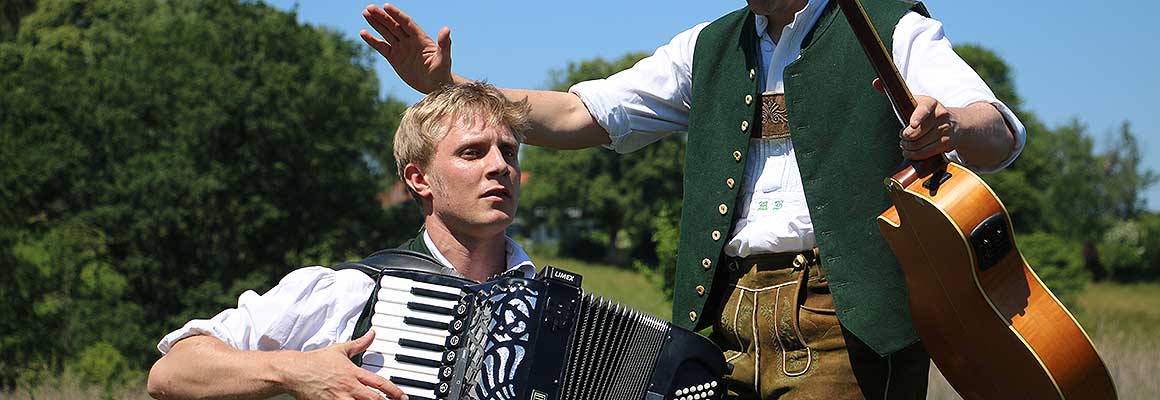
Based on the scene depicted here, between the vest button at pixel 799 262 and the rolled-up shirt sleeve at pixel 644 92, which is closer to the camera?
the vest button at pixel 799 262

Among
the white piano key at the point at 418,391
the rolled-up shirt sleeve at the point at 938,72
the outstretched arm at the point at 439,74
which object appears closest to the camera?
the white piano key at the point at 418,391

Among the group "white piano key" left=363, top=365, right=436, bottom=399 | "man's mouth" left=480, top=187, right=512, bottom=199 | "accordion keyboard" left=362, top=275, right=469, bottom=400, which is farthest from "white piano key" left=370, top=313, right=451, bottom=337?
"man's mouth" left=480, top=187, right=512, bottom=199

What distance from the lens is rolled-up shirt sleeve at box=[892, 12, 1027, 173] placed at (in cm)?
321

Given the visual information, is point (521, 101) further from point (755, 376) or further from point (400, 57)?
point (755, 376)

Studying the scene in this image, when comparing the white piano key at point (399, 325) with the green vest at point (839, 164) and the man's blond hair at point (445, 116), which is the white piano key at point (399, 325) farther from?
the green vest at point (839, 164)

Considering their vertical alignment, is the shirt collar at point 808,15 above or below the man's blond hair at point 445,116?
above

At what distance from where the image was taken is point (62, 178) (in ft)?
99.4

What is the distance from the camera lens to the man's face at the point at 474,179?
Answer: 10.6ft

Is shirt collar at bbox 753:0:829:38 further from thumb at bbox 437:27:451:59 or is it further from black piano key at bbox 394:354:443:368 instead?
black piano key at bbox 394:354:443:368

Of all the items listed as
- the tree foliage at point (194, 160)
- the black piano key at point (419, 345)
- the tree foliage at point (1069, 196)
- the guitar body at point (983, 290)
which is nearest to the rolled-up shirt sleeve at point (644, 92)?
the guitar body at point (983, 290)

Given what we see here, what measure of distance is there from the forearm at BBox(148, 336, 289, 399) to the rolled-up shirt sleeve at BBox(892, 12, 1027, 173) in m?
1.70

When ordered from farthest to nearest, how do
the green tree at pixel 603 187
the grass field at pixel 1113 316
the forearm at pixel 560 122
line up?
the green tree at pixel 603 187
the grass field at pixel 1113 316
the forearm at pixel 560 122

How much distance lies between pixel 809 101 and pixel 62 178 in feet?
97.5

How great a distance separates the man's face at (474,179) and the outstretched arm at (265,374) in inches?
18.8
